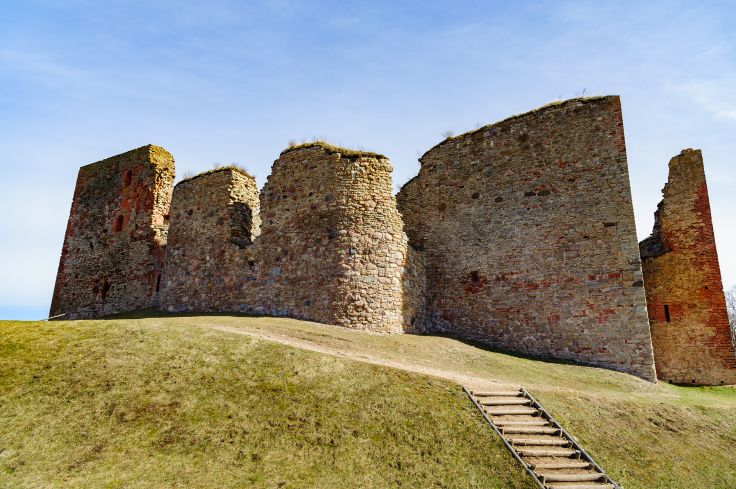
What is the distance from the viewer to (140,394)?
32.0 ft

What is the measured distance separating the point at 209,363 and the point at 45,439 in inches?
127

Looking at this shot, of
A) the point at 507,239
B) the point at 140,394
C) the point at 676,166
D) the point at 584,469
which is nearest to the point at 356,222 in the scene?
the point at 507,239

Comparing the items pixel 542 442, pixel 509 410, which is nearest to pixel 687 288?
pixel 509 410

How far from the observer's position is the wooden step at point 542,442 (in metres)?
9.07

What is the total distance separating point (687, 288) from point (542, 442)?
439 inches

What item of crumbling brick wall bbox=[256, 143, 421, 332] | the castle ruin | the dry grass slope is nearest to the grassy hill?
the dry grass slope

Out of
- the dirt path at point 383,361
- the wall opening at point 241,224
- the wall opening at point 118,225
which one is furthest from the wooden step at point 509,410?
the wall opening at point 118,225

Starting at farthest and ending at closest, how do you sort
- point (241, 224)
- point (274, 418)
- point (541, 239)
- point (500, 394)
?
point (241, 224)
point (541, 239)
point (500, 394)
point (274, 418)

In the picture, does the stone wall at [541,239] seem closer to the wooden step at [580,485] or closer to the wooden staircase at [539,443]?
the wooden staircase at [539,443]

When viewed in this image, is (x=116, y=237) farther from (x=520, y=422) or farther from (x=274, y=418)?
(x=520, y=422)

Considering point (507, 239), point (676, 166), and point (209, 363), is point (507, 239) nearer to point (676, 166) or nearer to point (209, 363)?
point (676, 166)

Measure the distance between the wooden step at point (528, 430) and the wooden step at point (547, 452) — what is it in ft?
1.62

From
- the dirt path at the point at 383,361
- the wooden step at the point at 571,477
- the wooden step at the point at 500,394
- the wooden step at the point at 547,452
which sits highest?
the dirt path at the point at 383,361

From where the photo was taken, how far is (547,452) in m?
8.93
